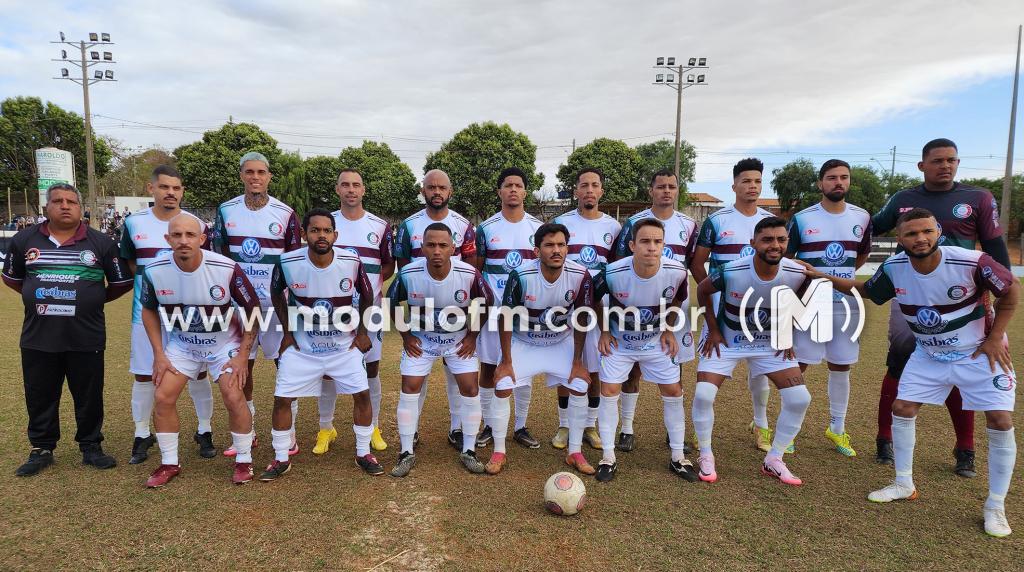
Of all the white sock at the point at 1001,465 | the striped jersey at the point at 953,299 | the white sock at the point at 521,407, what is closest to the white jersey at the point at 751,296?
the striped jersey at the point at 953,299

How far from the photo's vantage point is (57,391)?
15.8 feet

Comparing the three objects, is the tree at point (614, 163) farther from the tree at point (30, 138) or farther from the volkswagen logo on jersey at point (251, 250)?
the volkswagen logo on jersey at point (251, 250)

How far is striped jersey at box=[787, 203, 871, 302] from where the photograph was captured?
511 cm

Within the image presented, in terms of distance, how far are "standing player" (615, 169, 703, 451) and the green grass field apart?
281mm

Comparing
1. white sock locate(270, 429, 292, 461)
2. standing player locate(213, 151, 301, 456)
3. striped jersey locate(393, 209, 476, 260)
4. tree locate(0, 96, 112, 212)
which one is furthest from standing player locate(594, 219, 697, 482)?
tree locate(0, 96, 112, 212)

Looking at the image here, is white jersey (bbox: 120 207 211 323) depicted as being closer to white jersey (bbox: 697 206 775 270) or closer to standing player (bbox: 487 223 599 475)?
standing player (bbox: 487 223 599 475)

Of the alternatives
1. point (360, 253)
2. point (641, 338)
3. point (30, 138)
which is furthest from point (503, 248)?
point (30, 138)

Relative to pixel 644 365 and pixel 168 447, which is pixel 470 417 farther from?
pixel 168 447

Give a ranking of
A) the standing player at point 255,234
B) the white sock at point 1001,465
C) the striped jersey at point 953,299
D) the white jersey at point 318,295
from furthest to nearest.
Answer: the standing player at point 255,234 → the white jersey at point 318,295 → the striped jersey at point 953,299 → the white sock at point 1001,465

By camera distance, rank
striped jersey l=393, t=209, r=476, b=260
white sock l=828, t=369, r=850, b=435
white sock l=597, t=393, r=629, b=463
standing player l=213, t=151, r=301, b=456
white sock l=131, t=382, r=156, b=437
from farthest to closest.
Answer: striped jersey l=393, t=209, r=476, b=260 → white sock l=828, t=369, r=850, b=435 → standing player l=213, t=151, r=301, b=456 → white sock l=131, t=382, r=156, b=437 → white sock l=597, t=393, r=629, b=463

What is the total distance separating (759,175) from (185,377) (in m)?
5.53

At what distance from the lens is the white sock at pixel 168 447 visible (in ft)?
14.8

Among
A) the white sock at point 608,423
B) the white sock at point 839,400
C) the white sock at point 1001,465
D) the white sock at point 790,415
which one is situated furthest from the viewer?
the white sock at point 839,400

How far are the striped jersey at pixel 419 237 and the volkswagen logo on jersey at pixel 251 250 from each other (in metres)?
1.29
